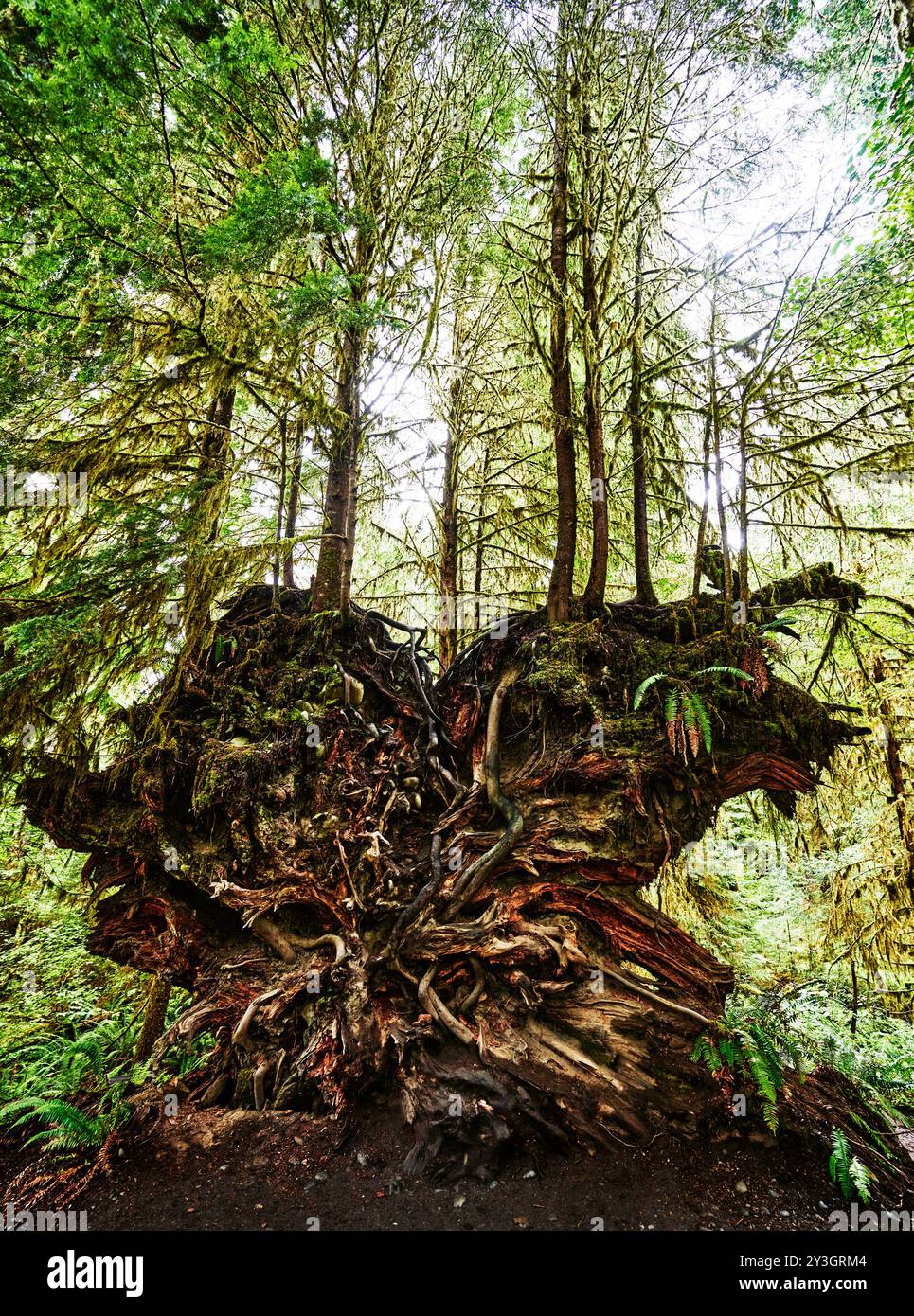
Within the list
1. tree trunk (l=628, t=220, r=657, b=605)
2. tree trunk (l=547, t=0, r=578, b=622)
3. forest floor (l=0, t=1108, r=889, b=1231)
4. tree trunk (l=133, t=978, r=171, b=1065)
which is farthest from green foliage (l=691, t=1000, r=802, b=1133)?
tree trunk (l=133, t=978, r=171, b=1065)

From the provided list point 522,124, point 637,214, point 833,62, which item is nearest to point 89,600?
point 637,214

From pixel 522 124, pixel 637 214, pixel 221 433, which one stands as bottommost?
pixel 221 433

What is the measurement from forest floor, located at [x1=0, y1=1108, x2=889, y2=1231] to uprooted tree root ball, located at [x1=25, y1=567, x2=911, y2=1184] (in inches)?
7.5

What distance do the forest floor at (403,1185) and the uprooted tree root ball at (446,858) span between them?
19cm

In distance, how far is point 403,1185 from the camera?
355 cm

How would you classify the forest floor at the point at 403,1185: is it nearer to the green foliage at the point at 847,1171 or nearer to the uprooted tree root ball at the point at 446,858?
the green foliage at the point at 847,1171

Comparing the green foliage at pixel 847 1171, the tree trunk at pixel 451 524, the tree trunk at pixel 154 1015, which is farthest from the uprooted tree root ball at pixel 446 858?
the tree trunk at pixel 451 524

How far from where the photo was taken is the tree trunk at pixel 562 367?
21.2ft

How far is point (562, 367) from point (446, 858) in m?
5.79

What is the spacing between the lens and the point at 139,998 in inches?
301

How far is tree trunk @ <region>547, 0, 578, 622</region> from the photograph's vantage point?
6453 millimetres
